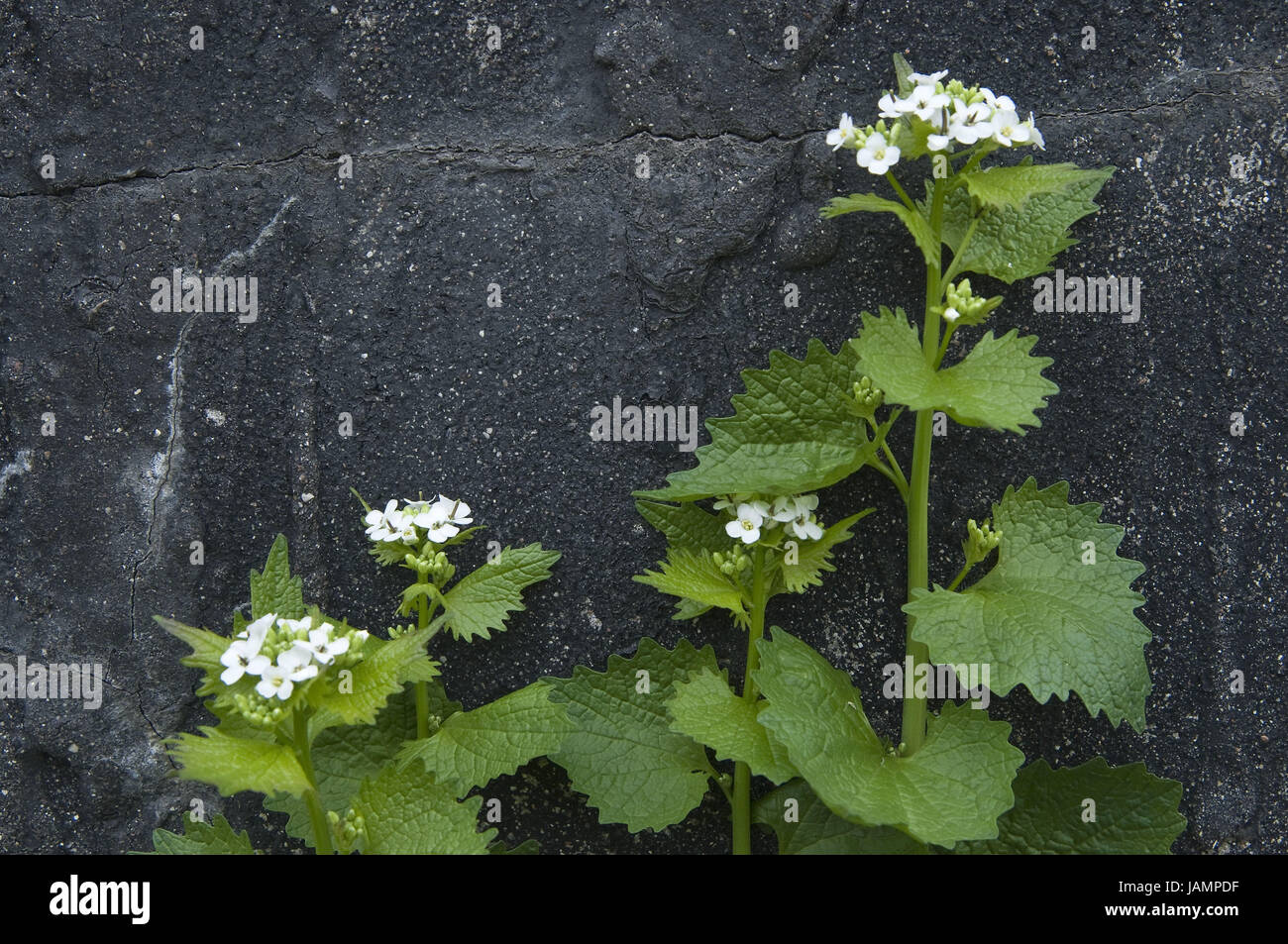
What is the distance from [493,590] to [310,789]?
27.1 inches

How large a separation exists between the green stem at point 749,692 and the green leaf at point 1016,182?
0.92m

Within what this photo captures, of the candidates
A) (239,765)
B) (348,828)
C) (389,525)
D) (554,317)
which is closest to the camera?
(239,765)

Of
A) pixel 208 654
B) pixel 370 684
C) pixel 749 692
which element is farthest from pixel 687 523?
pixel 208 654

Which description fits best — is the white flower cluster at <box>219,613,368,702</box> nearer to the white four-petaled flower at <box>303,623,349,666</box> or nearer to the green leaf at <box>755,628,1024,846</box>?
the white four-petaled flower at <box>303,623,349,666</box>

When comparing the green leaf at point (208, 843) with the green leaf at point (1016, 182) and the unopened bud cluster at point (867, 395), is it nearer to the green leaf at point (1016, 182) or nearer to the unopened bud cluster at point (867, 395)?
the unopened bud cluster at point (867, 395)

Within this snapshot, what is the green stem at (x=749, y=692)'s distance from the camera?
253 cm

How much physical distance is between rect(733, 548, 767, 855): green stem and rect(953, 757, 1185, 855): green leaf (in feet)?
1.63

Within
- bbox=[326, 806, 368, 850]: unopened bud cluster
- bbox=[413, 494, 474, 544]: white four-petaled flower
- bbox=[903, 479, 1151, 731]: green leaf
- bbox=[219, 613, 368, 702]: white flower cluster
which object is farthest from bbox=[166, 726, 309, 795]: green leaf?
bbox=[903, 479, 1151, 731]: green leaf

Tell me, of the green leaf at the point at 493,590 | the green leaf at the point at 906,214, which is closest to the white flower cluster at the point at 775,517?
the green leaf at the point at 493,590

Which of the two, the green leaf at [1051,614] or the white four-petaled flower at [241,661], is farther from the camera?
→ the green leaf at [1051,614]

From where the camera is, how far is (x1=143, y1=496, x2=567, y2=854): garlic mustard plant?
208 cm

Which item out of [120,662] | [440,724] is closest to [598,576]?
[440,724]

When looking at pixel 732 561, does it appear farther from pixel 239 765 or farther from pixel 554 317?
pixel 239 765

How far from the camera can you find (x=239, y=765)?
203 cm
